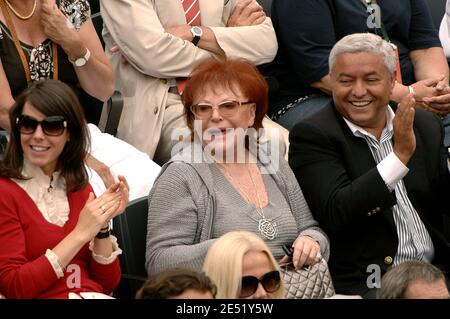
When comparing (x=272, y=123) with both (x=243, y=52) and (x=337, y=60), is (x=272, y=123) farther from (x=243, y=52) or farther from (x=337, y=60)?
(x=337, y=60)

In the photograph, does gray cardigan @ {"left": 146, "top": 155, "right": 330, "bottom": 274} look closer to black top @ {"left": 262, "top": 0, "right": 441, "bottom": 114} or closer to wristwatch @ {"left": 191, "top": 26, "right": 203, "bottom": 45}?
wristwatch @ {"left": 191, "top": 26, "right": 203, "bottom": 45}

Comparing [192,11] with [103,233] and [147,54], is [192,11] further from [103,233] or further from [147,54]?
[103,233]

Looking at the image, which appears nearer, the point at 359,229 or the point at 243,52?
the point at 359,229

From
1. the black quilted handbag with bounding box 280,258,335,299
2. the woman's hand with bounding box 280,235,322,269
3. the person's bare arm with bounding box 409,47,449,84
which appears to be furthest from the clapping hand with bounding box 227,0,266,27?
the black quilted handbag with bounding box 280,258,335,299

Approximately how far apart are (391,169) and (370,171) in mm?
91

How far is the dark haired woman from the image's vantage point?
3932 mm

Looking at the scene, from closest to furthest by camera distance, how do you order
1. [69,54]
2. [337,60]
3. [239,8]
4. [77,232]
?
[77,232] < [337,60] < [69,54] < [239,8]

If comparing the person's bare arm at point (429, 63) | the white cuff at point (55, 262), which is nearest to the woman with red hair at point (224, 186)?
the white cuff at point (55, 262)

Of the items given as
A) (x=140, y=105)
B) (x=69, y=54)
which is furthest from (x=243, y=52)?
(x=69, y=54)

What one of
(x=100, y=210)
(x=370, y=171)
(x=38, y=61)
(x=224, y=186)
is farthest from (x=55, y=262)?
(x=38, y=61)

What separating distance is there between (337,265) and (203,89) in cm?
97

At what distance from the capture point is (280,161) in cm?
482

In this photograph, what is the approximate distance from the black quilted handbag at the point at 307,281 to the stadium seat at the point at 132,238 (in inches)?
24.7

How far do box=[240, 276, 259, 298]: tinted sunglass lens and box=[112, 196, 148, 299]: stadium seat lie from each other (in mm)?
746
